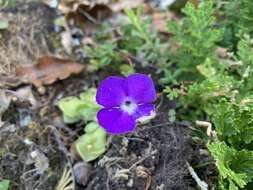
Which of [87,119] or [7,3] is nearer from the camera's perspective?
[87,119]

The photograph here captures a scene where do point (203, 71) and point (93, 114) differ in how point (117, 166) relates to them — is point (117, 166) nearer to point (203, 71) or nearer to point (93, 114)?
point (93, 114)

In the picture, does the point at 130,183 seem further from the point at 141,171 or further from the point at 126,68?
the point at 126,68

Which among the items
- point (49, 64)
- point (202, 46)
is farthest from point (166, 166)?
point (49, 64)

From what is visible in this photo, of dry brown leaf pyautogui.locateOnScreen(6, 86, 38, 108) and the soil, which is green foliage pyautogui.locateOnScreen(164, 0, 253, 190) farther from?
dry brown leaf pyautogui.locateOnScreen(6, 86, 38, 108)

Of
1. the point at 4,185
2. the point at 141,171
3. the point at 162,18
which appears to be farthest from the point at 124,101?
the point at 162,18

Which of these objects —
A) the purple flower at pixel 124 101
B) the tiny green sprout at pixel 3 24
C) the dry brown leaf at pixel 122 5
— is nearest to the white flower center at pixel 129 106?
the purple flower at pixel 124 101
